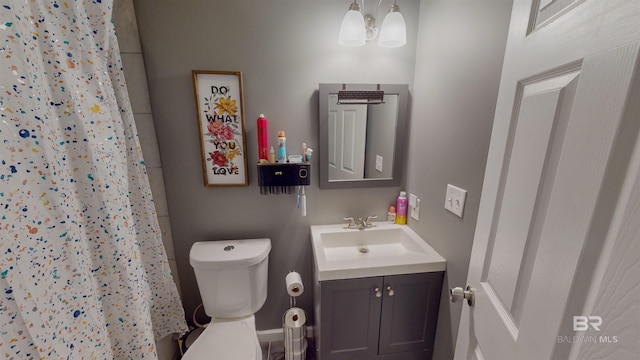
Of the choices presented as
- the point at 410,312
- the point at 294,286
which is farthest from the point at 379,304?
the point at 294,286

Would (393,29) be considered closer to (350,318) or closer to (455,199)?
(455,199)

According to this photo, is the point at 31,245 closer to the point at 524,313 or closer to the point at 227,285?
the point at 227,285

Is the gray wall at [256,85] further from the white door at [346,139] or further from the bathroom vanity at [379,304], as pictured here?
the bathroom vanity at [379,304]

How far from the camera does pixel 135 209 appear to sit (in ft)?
3.47

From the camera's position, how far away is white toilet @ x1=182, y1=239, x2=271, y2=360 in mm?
1203

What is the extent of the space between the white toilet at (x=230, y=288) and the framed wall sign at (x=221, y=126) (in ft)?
1.27

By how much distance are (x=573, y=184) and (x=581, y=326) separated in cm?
25

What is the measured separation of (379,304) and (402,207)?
0.61 m

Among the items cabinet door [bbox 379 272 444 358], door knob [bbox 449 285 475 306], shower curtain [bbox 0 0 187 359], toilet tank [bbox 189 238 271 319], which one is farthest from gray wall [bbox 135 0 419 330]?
door knob [bbox 449 285 475 306]

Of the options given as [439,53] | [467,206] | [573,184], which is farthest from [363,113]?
[573,184]

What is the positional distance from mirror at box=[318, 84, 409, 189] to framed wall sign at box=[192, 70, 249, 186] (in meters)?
0.47

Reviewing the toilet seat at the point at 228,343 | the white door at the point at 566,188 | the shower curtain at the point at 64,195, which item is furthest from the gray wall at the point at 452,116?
the shower curtain at the point at 64,195

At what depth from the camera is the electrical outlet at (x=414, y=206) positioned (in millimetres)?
1388

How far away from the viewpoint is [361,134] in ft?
4.73
